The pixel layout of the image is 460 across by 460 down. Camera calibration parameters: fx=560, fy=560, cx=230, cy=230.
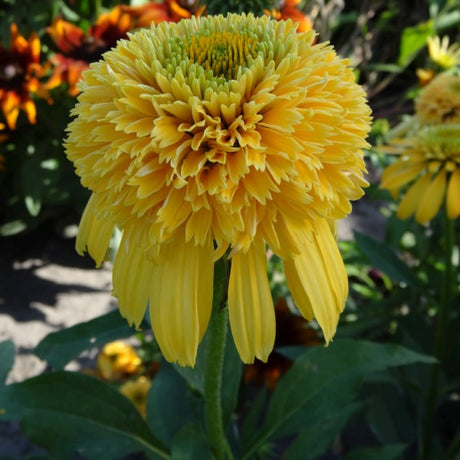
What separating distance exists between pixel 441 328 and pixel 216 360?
71cm

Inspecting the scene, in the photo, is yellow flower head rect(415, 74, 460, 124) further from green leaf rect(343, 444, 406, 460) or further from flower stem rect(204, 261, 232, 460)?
flower stem rect(204, 261, 232, 460)

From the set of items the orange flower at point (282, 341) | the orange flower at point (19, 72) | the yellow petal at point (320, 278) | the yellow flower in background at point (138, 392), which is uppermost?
the yellow petal at point (320, 278)

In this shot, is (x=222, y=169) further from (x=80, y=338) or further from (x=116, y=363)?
(x=116, y=363)

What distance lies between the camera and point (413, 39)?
319 cm

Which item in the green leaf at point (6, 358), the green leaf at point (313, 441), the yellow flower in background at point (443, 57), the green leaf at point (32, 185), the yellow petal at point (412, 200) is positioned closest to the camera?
the green leaf at point (6, 358)

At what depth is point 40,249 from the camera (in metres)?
2.41

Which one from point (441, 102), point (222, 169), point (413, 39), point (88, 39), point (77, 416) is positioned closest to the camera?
point (222, 169)

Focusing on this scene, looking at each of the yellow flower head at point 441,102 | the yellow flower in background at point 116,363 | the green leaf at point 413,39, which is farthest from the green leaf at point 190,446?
the green leaf at point 413,39

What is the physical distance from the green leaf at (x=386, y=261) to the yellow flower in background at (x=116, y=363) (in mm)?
721

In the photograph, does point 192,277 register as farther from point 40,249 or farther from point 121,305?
point 40,249

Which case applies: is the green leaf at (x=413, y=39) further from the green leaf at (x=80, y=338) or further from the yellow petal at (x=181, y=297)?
the yellow petal at (x=181, y=297)

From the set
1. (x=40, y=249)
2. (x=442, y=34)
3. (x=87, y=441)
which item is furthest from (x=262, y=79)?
(x=442, y=34)

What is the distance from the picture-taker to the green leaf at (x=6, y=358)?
87 centimetres

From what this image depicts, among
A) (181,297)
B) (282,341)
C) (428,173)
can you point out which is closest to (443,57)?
(428,173)
